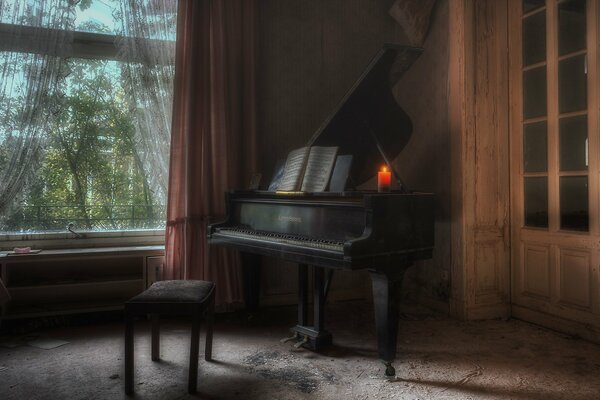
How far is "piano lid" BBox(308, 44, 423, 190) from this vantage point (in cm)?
261

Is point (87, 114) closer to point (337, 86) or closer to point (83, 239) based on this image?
point (83, 239)

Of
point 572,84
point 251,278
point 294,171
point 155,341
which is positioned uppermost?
point 572,84

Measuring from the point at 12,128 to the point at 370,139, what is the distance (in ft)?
7.73

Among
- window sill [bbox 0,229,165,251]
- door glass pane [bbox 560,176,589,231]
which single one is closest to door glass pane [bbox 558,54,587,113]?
door glass pane [bbox 560,176,589,231]

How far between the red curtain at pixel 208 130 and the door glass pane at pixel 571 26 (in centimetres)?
211

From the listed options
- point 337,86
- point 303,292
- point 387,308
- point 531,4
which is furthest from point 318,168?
point 531,4

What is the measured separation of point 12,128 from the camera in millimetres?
3023

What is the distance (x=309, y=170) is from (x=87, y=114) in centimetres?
180

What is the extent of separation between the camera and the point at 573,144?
288 centimetres

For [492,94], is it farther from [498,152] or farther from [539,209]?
[539,209]

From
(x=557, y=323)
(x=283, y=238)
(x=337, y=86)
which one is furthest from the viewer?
(x=337, y=86)

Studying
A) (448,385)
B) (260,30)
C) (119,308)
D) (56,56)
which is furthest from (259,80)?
(448,385)

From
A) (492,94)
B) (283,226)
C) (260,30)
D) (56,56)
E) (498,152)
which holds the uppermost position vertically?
(260,30)

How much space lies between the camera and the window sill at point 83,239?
Result: 315 centimetres
